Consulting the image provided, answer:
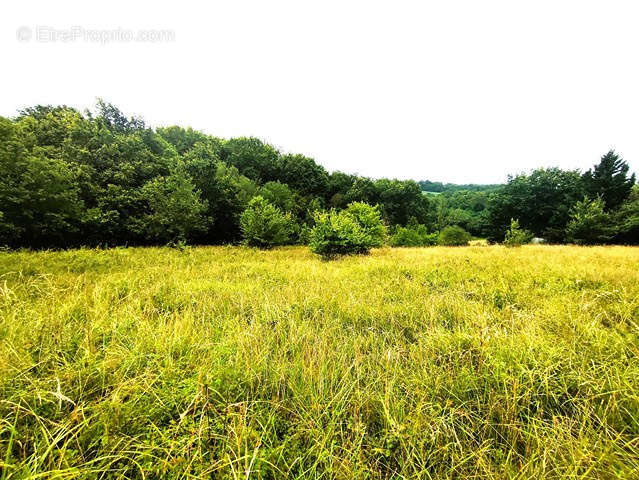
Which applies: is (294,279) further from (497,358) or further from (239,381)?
(497,358)

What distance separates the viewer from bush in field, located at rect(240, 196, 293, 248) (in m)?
16.4

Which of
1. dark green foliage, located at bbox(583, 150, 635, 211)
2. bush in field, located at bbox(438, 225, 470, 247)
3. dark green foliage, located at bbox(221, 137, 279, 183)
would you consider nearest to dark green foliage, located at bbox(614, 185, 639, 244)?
dark green foliage, located at bbox(583, 150, 635, 211)

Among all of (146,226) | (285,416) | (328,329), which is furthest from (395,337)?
(146,226)

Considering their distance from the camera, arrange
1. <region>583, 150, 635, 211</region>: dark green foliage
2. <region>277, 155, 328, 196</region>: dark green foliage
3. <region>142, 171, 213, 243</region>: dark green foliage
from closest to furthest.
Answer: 1. <region>142, 171, 213, 243</region>: dark green foliage
2. <region>583, 150, 635, 211</region>: dark green foliage
3. <region>277, 155, 328, 196</region>: dark green foliage

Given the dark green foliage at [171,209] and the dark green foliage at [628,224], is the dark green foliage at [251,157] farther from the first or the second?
the dark green foliage at [628,224]

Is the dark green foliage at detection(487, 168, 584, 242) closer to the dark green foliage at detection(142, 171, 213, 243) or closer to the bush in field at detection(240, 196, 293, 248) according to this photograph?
the bush in field at detection(240, 196, 293, 248)

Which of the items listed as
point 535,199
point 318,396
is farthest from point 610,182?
point 318,396

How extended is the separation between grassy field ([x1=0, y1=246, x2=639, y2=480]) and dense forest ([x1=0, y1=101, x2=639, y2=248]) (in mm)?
14577

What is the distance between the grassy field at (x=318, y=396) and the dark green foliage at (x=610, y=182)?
40834 millimetres

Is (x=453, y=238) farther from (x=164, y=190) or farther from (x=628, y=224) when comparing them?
(x=164, y=190)

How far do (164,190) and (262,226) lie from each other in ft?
25.6

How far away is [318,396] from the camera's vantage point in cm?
165

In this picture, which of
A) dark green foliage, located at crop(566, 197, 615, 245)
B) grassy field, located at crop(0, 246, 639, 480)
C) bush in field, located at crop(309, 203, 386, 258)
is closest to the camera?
grassy field, located at crop(0, 246, 639, 480)

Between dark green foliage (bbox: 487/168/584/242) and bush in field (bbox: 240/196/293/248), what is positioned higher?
dark green foliage (bbox: 487/168/584/242)
